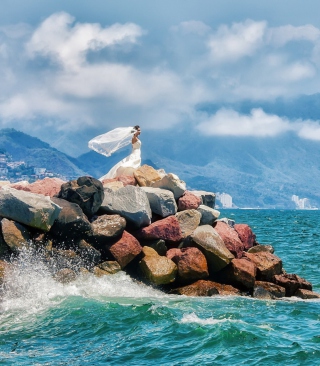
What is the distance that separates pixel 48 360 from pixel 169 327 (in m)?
3.86

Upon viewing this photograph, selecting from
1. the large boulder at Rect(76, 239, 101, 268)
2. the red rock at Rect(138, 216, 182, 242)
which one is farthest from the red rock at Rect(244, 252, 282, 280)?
the large boulder at Rect(76, 239, 101, 268)

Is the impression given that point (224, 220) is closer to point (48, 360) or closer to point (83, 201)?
point (83, 201)

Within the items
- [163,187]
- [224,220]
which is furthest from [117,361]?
[224,220]

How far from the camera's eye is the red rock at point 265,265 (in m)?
22.2

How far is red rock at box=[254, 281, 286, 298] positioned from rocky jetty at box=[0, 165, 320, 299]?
0.04m

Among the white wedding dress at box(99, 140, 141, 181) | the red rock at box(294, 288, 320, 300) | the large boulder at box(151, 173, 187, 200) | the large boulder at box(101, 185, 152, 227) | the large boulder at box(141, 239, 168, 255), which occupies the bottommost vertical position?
the red rock at box(294, 288, 320, 300)

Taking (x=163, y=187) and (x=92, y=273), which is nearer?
(x=92, y=273)

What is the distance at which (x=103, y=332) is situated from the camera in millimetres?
15477

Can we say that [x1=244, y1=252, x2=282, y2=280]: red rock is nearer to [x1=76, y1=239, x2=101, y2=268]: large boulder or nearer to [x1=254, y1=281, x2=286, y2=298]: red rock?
[x1=254, y1=281, x2=286, y2=298]: red rock

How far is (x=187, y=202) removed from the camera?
970 inches

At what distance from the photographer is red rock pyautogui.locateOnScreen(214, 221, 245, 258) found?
23.1 m

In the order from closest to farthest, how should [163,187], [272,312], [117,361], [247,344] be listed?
[117,361] < [247,344] < [272,312] < [163,187]

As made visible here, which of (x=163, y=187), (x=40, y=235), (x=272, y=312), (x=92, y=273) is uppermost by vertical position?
(x=163, y=187)

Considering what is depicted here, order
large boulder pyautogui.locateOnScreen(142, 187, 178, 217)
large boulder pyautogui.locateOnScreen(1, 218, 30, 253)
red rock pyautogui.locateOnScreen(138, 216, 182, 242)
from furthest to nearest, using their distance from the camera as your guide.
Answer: large boulder pyautogui.locateOnScreen(142, 187, 178, 217) → red rock pyautogui.locateOnScreen(138, 216, 182, 242) → large boulder pyautogui.locateOnScreen(1, 218, 30, 253)
